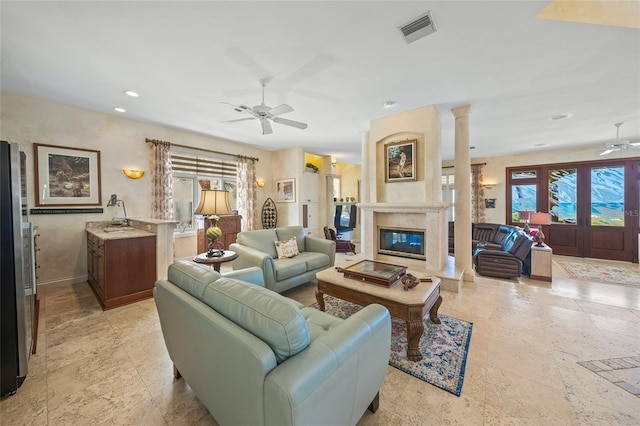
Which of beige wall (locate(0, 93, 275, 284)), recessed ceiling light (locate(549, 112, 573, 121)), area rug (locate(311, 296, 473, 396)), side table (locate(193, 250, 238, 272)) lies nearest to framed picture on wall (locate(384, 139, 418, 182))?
area rug (locate(311, 296, 473, 396))

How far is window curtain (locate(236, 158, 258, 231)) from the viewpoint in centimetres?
600

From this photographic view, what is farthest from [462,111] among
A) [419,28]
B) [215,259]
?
[215,259]

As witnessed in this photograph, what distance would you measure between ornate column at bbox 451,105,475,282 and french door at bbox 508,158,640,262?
4.71 metres

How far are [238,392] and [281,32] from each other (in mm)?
2669

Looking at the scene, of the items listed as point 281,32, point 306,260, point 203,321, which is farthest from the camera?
point 306,260

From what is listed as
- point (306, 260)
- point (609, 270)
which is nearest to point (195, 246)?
point (306, 260)

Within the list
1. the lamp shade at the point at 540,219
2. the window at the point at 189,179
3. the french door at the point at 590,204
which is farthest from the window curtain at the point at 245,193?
the french door at the point at 590,204

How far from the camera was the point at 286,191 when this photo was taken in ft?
21.6

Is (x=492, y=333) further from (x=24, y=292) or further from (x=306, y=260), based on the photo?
(x=24, y=292)

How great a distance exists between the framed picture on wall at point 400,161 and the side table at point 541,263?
103 inches

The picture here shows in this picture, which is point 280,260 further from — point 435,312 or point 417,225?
point 417,225

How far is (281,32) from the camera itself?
7.00ft

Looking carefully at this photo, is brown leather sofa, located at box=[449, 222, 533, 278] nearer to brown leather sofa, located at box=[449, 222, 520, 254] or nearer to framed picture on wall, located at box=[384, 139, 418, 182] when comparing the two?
brown leather sofa, located at box=[449, 222, 520, 254]

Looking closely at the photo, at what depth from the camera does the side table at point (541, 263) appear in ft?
13.4
